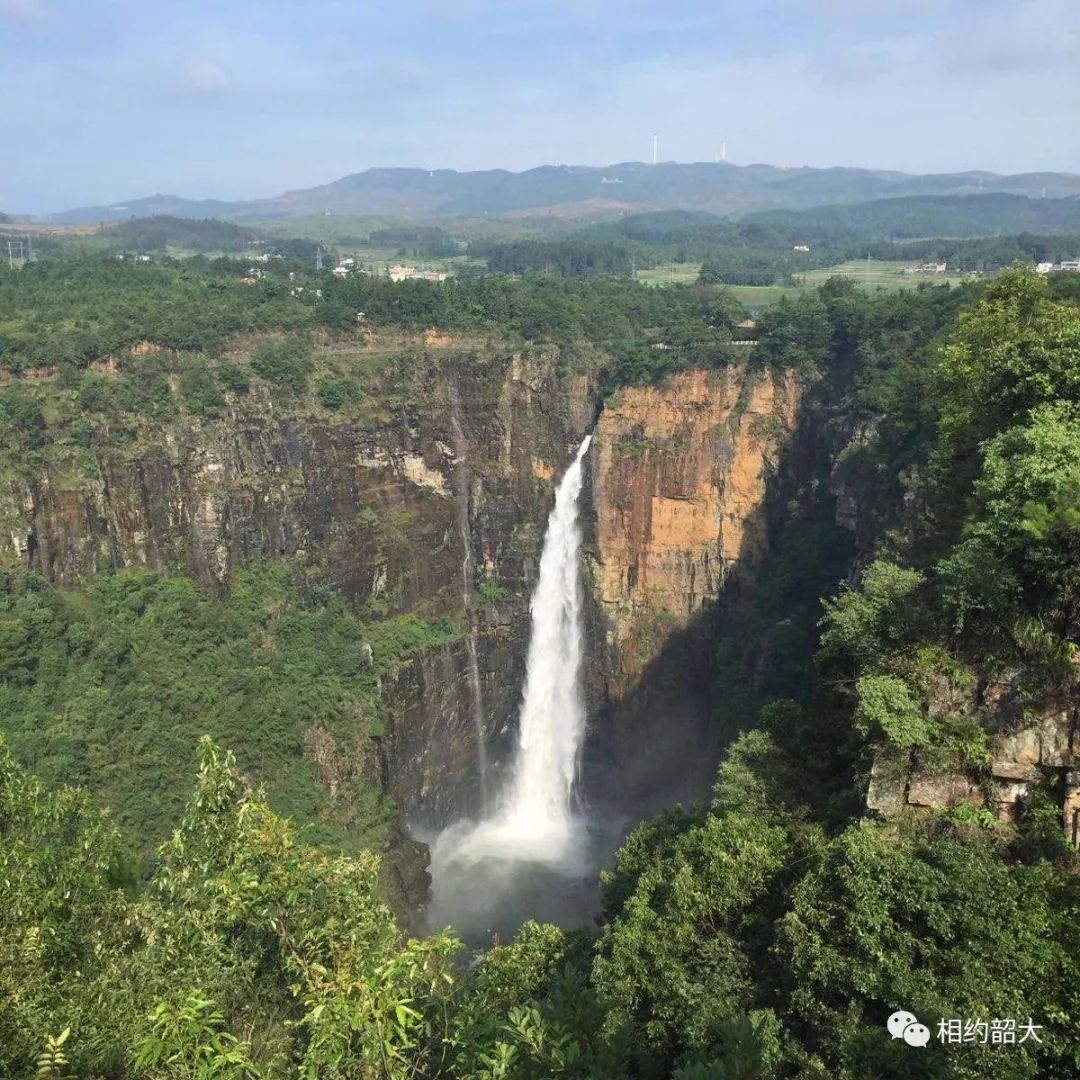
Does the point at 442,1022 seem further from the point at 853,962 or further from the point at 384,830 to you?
the point at 384,830

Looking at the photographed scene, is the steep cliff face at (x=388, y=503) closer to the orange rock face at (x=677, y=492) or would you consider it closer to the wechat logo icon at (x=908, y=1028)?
the orange rock face at (x=677, y=492)

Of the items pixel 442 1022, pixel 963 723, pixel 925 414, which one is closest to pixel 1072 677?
pixel 963 723

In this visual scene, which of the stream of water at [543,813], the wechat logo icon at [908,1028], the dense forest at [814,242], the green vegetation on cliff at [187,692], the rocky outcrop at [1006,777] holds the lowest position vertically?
the stream of water at [543,813]

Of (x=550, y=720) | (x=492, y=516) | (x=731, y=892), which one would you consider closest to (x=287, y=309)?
(x=492, y=516)

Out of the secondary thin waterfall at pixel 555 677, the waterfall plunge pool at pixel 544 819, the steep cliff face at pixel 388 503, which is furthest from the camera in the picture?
the secondary thin waterfall at pixel 555 677

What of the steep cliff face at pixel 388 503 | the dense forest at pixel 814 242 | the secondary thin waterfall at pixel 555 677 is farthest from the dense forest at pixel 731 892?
the dense forest at pixel 814 242

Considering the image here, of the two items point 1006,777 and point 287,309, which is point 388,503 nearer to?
point 287,309

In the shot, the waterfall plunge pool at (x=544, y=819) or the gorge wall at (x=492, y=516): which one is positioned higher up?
the gorge wall at (x=492, y=516)
